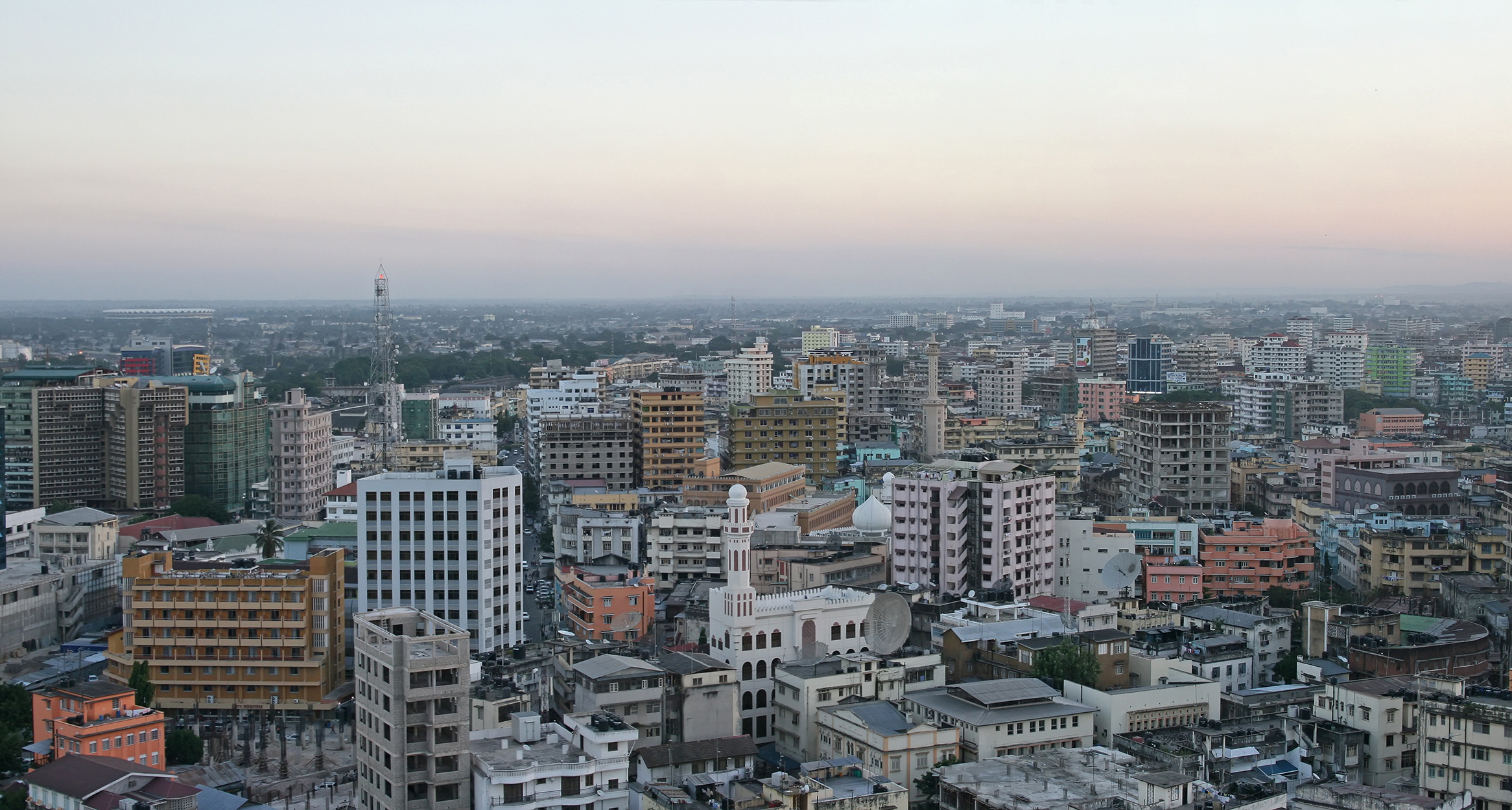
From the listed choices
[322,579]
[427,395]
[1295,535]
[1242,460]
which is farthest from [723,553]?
[427,395]

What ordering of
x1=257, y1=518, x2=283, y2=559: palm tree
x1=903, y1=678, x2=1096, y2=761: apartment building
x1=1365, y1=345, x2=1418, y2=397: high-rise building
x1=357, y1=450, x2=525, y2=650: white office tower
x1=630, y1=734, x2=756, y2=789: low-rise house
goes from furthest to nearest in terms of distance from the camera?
x1=1365, y1=345, x2=1418, y2=397: high-rise building → x1=257, y1=518, x2=283, y2=559: palm tree → x1=357, y1=450, x2=525, y2=650: white office tower → x1=903, y1=678, x2=1096, y2=761: apartment building → x1=630, y1=734, x2=756, y2=789: low-rise house

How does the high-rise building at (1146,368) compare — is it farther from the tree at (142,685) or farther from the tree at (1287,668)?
the tree at (142,685)

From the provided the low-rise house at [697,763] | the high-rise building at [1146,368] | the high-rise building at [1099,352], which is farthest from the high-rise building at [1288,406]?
the low-rise house at [697,763]

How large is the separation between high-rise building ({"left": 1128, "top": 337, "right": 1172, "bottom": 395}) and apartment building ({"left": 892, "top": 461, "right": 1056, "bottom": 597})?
53842 millimetres

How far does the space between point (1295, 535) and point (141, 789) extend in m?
23.6

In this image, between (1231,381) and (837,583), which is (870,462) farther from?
(1231,381)

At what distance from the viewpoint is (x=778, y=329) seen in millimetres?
165625

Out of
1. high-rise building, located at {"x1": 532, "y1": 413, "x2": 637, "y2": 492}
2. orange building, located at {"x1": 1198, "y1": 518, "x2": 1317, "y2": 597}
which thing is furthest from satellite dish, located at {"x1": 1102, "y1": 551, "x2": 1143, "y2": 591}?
high-rise building, located at {"x1": 532, "y1": 413, "x2": 637, "y2": 492}

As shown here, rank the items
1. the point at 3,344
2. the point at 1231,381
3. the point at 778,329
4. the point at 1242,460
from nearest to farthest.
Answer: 1. the point at 1242,460
2. the point at 1231,381
3. the point at 3,344
4. the point at 778,329

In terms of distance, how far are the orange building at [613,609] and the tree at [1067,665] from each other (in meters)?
8.06

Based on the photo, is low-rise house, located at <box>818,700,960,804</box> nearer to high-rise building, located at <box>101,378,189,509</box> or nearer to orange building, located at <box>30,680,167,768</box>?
orange building, located at <box>30,680,167,768</box>

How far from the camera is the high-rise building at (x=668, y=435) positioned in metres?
44.5

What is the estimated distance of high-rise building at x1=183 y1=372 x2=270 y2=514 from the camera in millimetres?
46125

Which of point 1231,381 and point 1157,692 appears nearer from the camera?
point 1157,692
